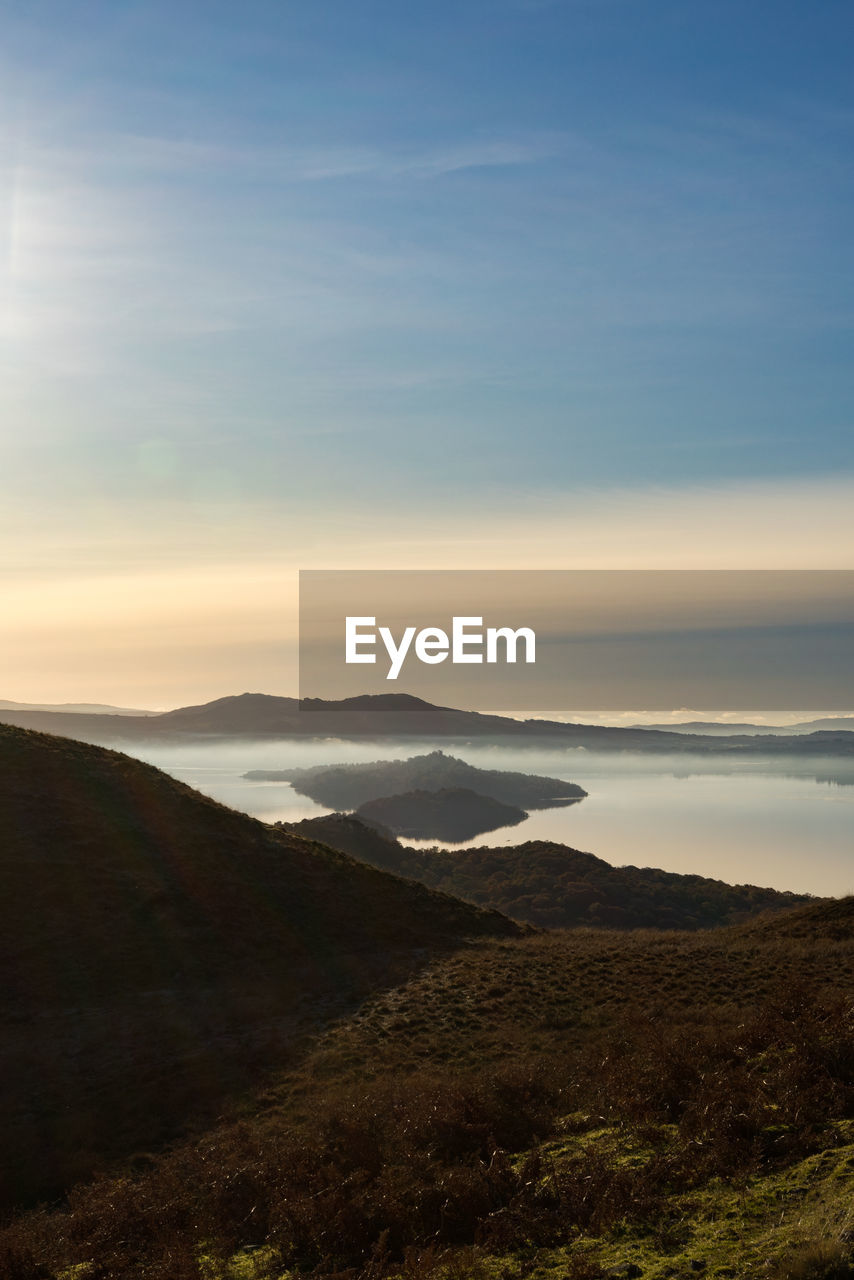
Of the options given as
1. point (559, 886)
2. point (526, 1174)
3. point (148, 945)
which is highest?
point (526, 1174)

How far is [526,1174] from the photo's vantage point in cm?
902

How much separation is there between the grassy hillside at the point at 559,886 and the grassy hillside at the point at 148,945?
23.0 meters

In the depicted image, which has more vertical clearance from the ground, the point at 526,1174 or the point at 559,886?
the point at 526,1174

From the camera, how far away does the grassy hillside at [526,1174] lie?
22.7 ft

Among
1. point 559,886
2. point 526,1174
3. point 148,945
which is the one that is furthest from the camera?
A: point 559,886

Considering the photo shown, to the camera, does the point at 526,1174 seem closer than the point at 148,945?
Yes

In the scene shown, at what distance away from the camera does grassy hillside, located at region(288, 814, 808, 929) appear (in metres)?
58.1

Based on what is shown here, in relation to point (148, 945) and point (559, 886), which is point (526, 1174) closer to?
point (148, 945)

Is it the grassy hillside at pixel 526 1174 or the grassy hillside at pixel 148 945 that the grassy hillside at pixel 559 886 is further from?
the grassy hillside at pixel 526 1174

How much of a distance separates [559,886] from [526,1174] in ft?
187

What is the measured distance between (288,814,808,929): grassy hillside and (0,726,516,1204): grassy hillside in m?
23.0

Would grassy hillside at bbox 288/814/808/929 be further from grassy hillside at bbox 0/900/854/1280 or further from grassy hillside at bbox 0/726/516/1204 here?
grassy hillside at bbox 0/900/854/1280

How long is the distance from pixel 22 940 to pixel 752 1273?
2224cm

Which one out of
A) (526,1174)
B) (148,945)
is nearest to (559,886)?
(148,945)
